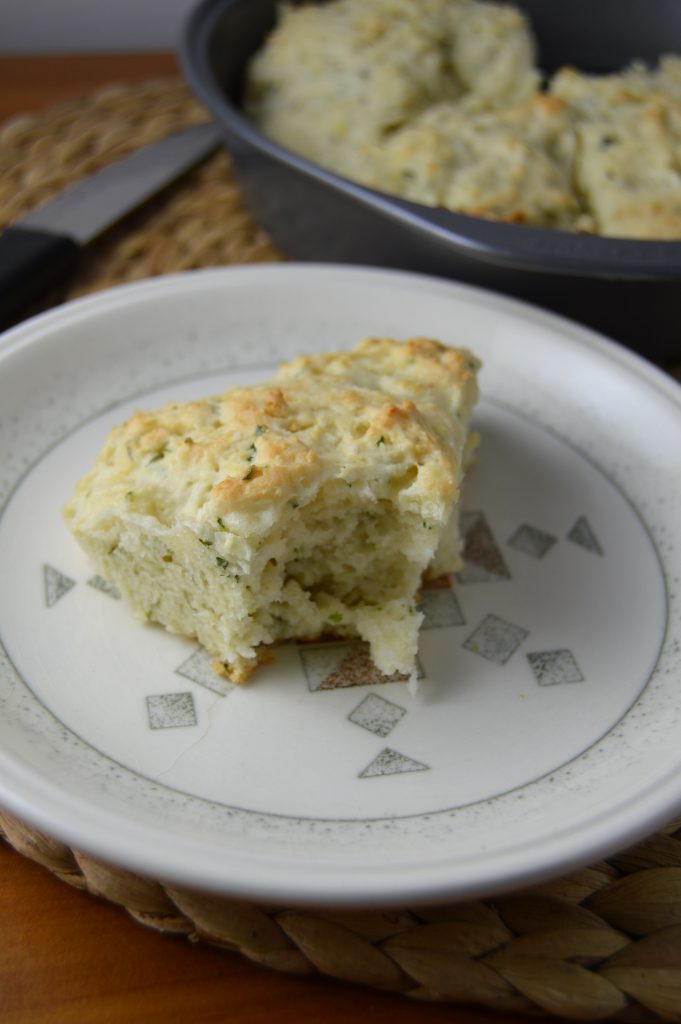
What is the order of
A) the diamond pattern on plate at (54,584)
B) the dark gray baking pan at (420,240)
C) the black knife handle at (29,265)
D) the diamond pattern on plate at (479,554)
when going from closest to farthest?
the diamond pattern on plate at (54,584)
the diamond pattern on plate at (479,554)
the dark gray baking pan at (420,240)
the black knife handle at (29,265)

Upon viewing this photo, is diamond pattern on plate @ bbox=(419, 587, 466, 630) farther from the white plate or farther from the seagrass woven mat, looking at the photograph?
the seagrass woven mat

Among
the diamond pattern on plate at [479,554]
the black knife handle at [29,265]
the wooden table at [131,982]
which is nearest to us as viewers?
the wooden table at [131,982]

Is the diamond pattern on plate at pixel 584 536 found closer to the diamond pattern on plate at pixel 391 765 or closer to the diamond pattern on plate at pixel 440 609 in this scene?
the diamond pattern on plate at pixel 440 609

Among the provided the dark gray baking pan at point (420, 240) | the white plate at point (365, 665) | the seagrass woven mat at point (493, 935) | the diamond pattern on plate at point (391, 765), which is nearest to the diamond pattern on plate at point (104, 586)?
the white plate at point (365, 665)

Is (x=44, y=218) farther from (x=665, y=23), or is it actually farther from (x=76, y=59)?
(x=665, y=23)

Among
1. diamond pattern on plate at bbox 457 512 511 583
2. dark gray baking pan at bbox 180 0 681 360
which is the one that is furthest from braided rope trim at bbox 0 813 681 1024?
dark gray baking pan at bbox 180 0 681 360

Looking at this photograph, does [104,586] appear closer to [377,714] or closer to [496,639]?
[377,714]

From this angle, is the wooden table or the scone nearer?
the wooden table

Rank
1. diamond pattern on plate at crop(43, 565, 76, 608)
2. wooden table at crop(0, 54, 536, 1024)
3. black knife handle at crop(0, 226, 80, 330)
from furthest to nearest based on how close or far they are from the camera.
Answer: black knife handle at crop(0, 226, 80, 330)
diamond pattern on plate at crop(43, 565, 76, 608)
wooden table at crop(0, 54, 536, 1024)
